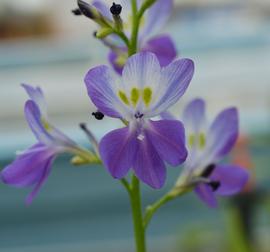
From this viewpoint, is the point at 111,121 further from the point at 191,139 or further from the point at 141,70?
the point at 141,70

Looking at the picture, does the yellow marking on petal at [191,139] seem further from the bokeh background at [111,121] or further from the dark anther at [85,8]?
the bokeh background at [111,121]

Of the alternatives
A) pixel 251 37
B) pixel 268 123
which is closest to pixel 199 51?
pixel 251 37

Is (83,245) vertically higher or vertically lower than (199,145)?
lower

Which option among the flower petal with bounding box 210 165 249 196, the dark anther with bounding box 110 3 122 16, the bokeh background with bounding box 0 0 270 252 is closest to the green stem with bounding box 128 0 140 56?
the dark anther with bounding box 110 3 122 16

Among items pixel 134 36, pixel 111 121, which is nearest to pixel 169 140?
pixel 134 36

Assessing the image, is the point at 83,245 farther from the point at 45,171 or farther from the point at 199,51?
the point at 45,171

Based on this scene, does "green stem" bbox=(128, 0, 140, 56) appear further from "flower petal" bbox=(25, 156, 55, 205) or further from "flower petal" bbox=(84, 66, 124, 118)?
"flower petal" bbox=(25, 156, 55, 205)
